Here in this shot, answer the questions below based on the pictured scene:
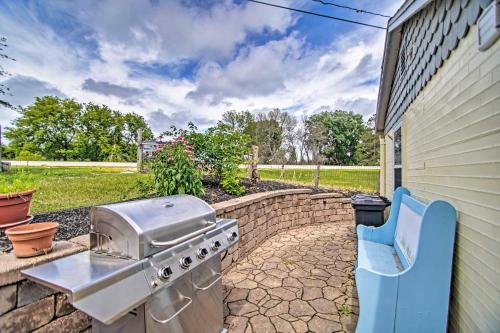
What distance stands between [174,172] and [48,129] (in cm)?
3107

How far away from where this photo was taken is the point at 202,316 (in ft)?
6.16

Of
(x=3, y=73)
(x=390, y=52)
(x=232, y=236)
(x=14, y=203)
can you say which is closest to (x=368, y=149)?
(x=390, y=52)

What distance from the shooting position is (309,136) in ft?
117

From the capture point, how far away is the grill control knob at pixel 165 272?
1.37 m

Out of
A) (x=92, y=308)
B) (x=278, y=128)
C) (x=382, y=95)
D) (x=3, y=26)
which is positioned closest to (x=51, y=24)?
(x=3, y=26)

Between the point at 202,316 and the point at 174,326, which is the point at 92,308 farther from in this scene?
the point at 202,316

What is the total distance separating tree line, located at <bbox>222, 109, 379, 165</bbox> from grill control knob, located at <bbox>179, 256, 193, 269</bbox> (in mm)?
29097

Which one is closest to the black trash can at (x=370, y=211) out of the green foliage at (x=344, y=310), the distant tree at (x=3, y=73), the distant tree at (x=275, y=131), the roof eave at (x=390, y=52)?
the green foliage at (x=344, y=310)

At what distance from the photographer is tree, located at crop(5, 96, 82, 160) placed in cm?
2627

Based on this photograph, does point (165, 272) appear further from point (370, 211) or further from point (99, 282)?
point (370, 211)

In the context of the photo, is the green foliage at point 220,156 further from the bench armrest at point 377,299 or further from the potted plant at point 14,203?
the bench armrest at point 377,299

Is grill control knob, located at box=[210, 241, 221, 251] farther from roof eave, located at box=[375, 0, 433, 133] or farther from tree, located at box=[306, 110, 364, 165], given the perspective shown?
tree, located at box=[306, 110, 364, 165]

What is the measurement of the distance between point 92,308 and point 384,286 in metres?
1.89

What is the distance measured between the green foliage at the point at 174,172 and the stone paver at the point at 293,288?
1385 mm
